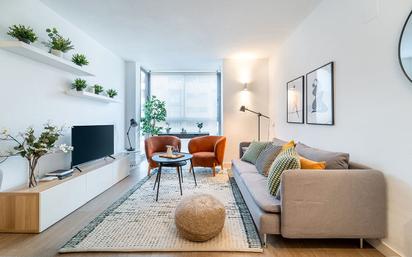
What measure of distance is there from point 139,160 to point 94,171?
2.70m

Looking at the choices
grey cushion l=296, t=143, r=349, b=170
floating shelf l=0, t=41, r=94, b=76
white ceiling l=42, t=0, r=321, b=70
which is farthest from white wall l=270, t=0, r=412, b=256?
floating shelf l=0, t=41, r=94, b=76

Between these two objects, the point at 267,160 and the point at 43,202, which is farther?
the point at 267,160

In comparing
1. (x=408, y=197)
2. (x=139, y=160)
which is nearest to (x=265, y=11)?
(x=408, y=197)

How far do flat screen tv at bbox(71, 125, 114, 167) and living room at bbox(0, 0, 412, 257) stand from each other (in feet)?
0.09

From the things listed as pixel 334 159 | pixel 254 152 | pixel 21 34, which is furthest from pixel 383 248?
pixel 21 34

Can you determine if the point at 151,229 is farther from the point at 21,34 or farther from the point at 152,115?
the point at 152,115

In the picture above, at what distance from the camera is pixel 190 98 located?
6.96m

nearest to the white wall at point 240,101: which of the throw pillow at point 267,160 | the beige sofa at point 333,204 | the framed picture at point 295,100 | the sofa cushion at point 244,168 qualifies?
the framed picture at point 295,100

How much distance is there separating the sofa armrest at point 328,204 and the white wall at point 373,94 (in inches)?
7.0

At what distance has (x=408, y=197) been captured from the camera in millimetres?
1714

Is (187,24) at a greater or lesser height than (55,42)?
greater

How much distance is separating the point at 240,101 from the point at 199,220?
386 centimetres

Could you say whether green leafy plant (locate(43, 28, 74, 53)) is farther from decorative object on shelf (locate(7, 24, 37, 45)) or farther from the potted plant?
decorative object on shelf (locate(7, 24, 37, 45))

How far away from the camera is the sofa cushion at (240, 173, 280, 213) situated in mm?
2055
